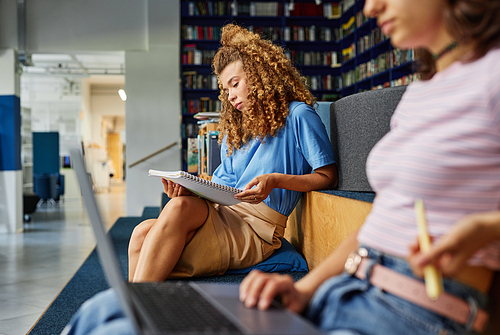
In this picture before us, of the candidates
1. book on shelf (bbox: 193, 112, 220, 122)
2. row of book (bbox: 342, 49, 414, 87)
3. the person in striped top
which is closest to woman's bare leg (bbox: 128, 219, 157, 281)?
the person in striped top

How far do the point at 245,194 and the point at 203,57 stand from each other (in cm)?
545

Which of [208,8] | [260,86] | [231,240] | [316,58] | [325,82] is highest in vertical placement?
[208,8]

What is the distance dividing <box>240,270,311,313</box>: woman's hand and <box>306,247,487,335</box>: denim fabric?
0.03 meters

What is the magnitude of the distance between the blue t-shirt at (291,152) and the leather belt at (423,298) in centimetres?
97

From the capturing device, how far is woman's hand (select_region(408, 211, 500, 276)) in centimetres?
45

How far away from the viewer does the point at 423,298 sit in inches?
20.6

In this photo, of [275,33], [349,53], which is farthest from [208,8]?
[349,53]

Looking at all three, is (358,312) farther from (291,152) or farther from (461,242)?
(291,152)

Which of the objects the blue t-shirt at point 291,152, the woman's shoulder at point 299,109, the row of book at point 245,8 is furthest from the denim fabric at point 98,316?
the row of book at point 245,8

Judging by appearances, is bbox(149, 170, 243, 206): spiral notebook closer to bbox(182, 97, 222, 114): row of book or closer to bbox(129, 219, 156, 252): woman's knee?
bbox(129, 219, 156, 252): woman's knee

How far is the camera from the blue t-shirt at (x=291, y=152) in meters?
1.54

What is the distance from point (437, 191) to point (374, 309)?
0.17 meters

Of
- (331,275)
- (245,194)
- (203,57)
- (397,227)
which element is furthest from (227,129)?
(203,57)

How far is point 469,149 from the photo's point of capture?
50 cm
